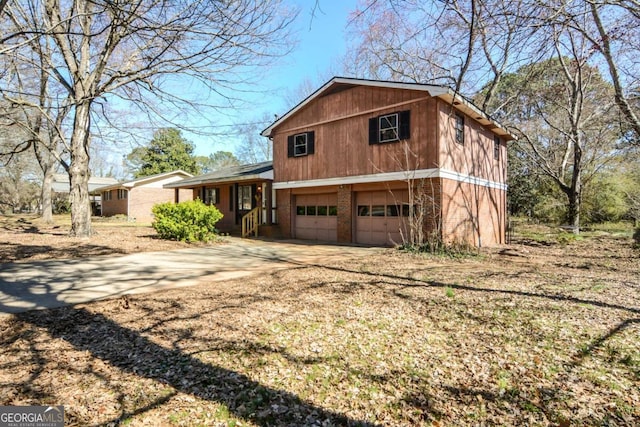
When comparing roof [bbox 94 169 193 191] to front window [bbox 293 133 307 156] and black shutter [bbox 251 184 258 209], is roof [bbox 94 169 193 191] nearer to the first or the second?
black shutter [bbox 251 184 258 209]

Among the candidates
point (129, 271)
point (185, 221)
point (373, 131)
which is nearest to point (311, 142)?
→ point (373, 131)

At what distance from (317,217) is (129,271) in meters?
8.56

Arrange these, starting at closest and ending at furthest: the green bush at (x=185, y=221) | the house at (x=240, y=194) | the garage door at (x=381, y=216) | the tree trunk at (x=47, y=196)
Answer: the garage door at (x=381, y=216), the green bush at (x=185, y=221), the house at (x=240, y=194), the tree trunk at (x=47, y=196)

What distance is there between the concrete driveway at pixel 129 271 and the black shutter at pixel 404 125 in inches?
172

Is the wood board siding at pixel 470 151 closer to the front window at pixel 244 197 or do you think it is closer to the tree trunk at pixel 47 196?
the front window at pixel 244 197

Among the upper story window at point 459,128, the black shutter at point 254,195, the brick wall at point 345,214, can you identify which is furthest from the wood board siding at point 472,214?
the black shutter at point 254,195

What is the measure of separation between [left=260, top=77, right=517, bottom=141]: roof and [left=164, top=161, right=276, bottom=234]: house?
247 centimetres


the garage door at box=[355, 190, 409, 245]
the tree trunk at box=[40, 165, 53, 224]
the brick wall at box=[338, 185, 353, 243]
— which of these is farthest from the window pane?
the tree trunk at box=[40, 165, 53, 224]

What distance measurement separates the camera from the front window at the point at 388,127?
11.9 metres

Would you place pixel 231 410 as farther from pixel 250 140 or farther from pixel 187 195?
pixel 250 140

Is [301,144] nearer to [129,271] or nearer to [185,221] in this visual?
[185,221]

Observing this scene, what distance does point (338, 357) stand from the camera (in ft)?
11.1

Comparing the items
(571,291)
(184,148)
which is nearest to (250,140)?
(184,148)

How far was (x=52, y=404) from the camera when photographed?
270 centimetres
